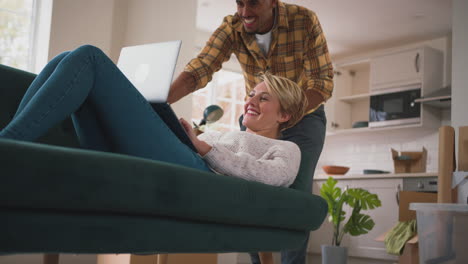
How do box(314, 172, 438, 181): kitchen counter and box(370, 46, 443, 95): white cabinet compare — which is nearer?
box(314, 172, 438, 181): kitchen counter

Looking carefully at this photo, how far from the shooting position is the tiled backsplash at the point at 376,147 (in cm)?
631

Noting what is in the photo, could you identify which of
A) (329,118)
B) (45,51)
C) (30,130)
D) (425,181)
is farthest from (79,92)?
(329,118)

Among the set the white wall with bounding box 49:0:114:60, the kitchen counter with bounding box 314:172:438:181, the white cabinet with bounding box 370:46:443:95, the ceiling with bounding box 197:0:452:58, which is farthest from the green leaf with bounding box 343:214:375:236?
the white wall with bounding box 49:0:114:60

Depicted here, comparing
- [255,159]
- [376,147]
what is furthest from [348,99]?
[255,159]

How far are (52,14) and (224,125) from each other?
3.16 metres

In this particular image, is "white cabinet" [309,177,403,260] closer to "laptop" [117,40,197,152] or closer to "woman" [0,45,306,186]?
"woman" [0,45,306,186]

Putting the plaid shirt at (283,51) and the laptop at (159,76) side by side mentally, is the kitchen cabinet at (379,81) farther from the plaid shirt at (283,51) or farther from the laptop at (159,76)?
the laptop at (159,76)

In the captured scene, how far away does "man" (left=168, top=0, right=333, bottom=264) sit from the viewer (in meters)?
2.62

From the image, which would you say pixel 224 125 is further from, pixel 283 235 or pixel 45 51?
pixel 283 235

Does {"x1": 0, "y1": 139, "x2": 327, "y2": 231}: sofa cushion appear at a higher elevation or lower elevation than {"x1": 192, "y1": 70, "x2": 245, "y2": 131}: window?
lower

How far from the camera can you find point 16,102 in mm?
2156

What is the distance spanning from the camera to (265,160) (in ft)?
6.34

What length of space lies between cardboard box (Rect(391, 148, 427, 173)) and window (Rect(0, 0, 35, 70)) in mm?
3754

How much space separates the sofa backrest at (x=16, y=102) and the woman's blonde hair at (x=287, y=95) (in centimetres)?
85
